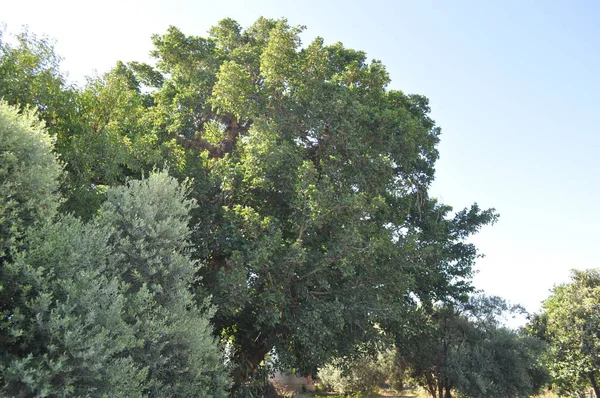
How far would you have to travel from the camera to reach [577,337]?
30453mm

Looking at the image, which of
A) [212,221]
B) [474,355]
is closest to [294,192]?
[212,221]

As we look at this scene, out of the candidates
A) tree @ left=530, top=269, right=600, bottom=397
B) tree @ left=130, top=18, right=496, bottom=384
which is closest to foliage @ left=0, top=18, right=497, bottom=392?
tree @ left=130, top=18, right=496, bottom=384

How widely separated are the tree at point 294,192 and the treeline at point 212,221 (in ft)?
0.26

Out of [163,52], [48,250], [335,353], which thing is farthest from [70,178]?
[335,353]

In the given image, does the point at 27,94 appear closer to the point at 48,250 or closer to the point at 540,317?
the point at 48,250

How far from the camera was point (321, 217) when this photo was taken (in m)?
14.2

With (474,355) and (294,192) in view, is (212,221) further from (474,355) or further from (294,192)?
(474,355)

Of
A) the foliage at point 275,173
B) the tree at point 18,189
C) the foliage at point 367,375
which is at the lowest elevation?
the foliage at point 367,375

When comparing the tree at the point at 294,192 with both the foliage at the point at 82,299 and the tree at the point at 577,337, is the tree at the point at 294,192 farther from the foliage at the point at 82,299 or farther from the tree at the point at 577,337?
the tree at the point at 577,337

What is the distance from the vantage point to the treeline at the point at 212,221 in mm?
7188

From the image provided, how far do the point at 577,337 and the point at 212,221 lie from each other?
29139mm

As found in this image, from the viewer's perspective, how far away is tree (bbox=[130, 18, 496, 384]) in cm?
1408

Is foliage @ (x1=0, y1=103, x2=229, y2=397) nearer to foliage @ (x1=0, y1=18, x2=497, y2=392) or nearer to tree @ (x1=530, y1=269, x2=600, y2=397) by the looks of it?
foliage @ (x1=0, y1=18, x2=497, y2=392)

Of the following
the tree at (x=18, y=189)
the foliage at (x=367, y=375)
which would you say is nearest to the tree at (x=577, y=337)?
the foliage at (x=367, y=375)
